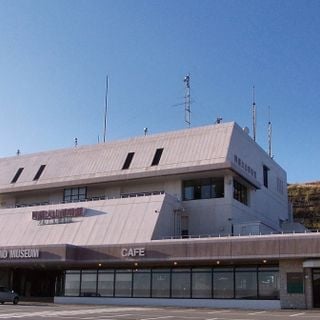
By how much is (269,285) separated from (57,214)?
2155 cm

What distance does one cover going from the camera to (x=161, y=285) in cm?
4291

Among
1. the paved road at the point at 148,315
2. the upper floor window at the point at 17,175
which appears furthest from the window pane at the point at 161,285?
the upper floor window at the point at 17,175

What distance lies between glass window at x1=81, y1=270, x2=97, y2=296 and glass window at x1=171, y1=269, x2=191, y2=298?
304 inches

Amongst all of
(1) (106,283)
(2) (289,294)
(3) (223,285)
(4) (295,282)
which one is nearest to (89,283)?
(1) (106,283)

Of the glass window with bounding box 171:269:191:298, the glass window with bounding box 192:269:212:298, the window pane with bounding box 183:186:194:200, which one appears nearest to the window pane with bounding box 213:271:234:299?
the glass window with bounding box 192:269:212:298

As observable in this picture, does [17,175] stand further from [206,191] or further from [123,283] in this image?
[206,191]

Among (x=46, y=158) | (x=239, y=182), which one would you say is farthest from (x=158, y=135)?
(x=46, y=158)

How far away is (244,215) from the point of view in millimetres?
51031

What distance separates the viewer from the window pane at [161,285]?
4250 cm

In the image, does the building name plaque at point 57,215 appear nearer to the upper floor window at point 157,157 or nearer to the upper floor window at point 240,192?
the upper floor window at point 157,157

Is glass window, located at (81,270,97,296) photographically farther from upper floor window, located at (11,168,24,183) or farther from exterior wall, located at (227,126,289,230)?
upper floor window, located at (11,168,24,183)

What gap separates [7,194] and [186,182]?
2368 cm

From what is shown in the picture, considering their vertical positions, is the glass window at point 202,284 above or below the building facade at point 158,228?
below

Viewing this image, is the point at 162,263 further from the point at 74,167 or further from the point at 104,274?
the point at 74,167
